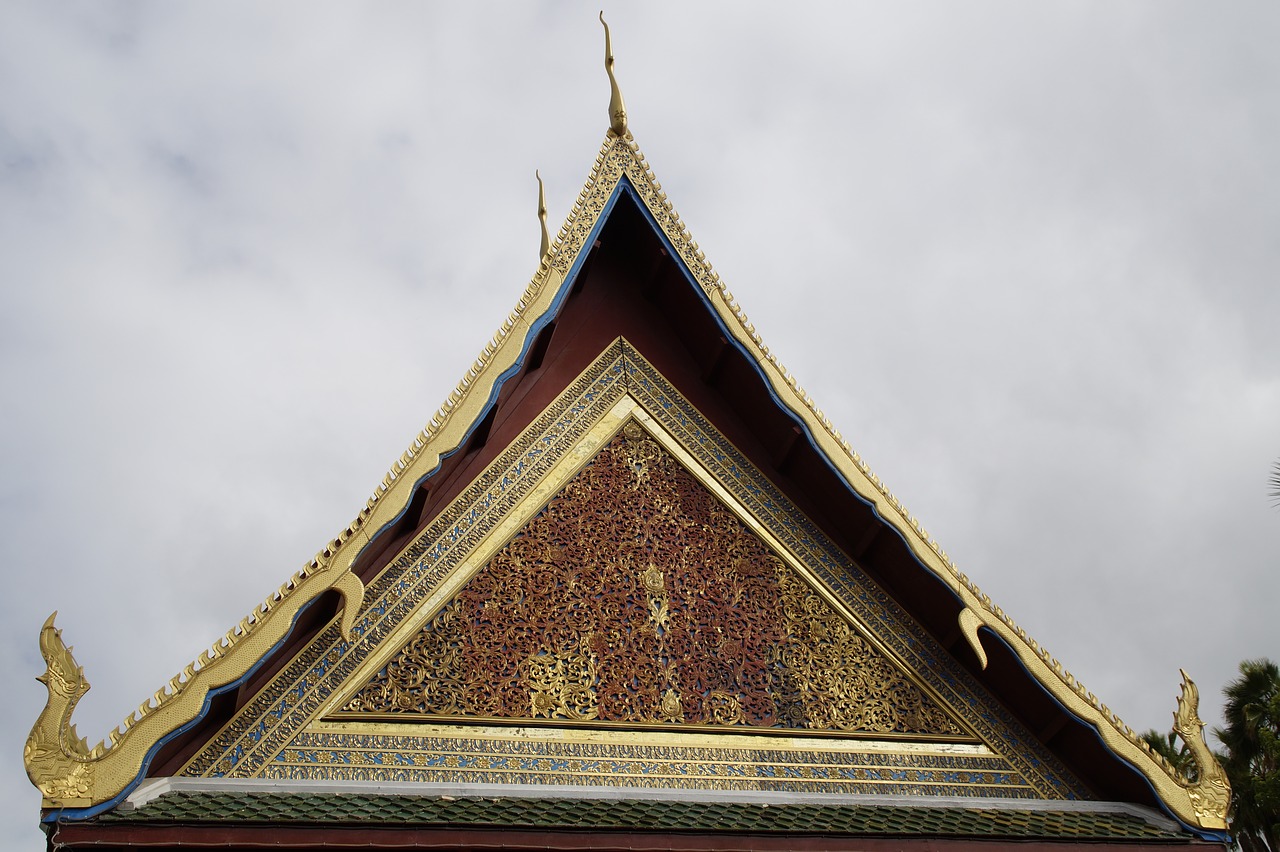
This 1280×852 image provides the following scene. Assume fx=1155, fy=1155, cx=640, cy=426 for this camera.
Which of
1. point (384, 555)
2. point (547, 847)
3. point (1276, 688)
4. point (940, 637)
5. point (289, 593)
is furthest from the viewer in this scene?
point (1276, 688)

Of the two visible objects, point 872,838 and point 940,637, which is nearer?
point 872,838

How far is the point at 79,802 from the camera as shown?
14.0 ft

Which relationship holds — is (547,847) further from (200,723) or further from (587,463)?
(587,463)

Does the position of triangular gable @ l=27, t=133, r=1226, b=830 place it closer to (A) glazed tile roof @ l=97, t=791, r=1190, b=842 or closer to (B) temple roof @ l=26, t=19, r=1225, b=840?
(B) temple roof @ l=26, t=19, r=1225, b=840

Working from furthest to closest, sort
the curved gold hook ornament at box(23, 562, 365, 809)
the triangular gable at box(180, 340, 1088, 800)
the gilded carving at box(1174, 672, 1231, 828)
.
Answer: the gilded carving at box(1174, 672, 1231, 828)
the triangular gable at box(180, 340, 1088, 800)
the curved gold hook ornament at box(23, 562, 365, 809)

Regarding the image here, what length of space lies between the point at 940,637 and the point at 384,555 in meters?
2.91

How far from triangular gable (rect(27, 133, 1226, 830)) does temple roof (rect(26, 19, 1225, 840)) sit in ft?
0.04

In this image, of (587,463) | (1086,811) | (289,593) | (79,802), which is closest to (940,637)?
(1086,811)

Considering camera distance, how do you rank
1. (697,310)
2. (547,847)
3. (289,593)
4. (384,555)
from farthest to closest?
1. (697,310)
2. (384,555)
3. (289,593)
4. (547,847)

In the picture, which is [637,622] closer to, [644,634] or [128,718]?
[644,634]

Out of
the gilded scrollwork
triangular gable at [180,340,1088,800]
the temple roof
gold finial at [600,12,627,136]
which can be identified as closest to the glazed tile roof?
the temple roof

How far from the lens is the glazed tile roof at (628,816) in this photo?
4.47m

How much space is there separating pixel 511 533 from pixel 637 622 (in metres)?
0.77

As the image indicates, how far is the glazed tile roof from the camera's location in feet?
14.7
